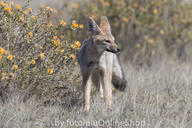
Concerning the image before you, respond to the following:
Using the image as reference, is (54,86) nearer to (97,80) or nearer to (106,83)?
Answer: (106,83)

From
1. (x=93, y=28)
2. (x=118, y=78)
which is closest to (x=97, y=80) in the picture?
(x=118, y=78)

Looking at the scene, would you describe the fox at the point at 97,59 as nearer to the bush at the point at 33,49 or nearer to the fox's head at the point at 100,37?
the fox's head at the point at 100,37

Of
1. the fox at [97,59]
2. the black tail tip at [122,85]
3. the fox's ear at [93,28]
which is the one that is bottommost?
the black tail tip at [122,85]

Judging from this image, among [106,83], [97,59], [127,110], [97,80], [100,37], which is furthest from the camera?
[97,80]

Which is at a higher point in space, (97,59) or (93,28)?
(93,28)

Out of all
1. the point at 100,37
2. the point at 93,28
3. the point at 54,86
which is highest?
the point at 93,28

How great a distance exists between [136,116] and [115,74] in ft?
5.06

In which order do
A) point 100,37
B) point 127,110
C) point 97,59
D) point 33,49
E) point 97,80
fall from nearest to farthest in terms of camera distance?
point 127,110
point 33,49
point 100,37
point 97,59
point 97,80

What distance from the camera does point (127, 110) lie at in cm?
466

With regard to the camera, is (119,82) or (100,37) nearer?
(100,37)

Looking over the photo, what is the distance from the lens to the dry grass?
13.6 feet

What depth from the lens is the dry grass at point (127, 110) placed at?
13.6 ft

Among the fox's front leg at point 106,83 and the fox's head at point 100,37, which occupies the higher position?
→ the fox's head at point 100,37

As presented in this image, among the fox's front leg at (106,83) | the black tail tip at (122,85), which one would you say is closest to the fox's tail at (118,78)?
the black tail tip at (122,85)
